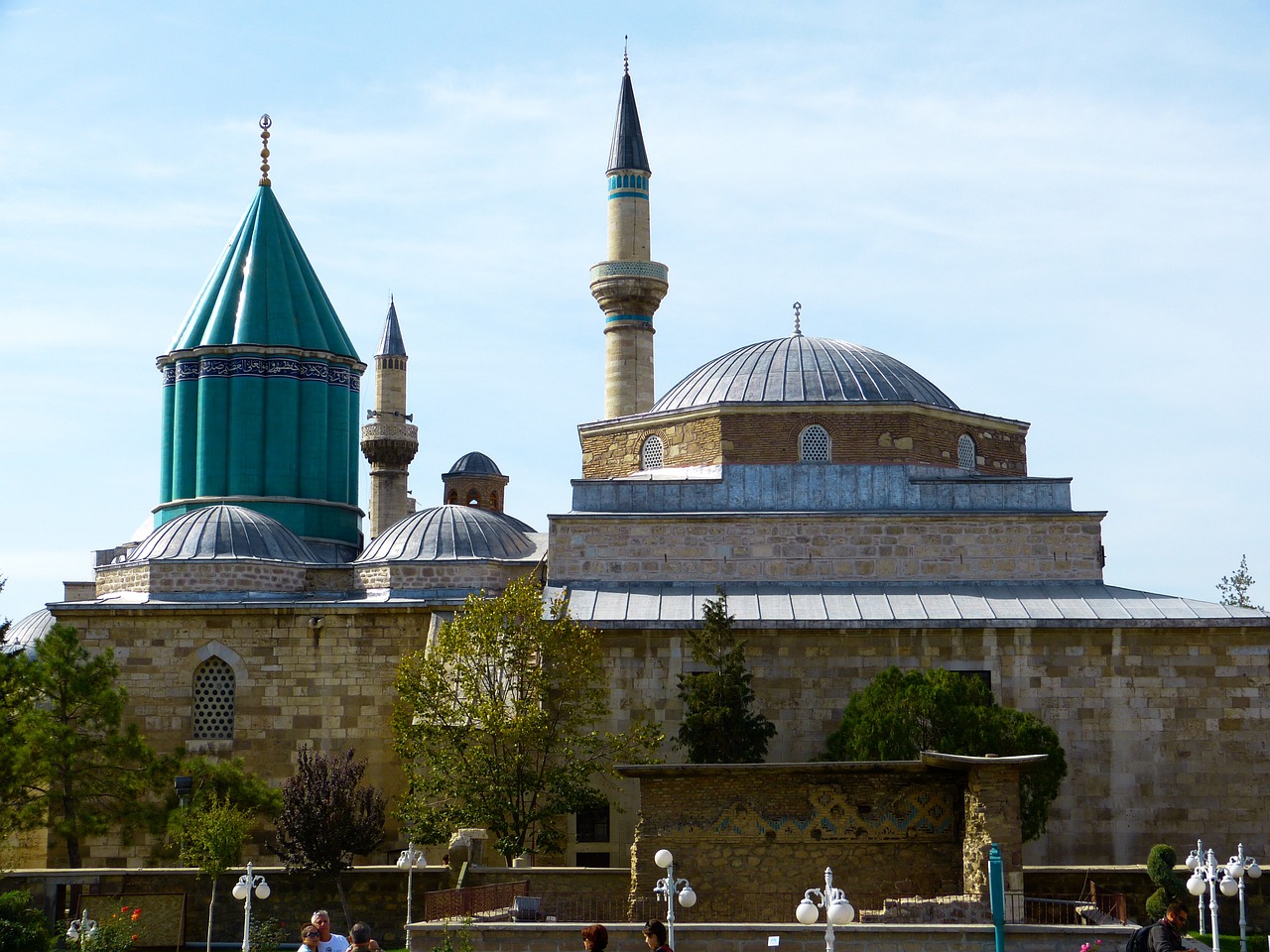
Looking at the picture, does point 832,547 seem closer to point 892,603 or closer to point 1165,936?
point 892,603

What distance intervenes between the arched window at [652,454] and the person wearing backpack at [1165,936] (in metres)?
15.1

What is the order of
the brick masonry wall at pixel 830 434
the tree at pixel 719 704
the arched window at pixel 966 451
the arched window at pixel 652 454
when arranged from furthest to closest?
the arched window at pixel 652 454, the arched window at pixel 966 451, the brick masonry wall at pixel 830 434, the tree at pixel 719 704

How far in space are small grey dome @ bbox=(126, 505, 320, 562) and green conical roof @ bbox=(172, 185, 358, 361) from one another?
4696 millimetres

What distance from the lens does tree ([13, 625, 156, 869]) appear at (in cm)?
2156

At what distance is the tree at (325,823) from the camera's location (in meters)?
18.1

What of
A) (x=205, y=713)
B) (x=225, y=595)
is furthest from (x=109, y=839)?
(x=225, y=595)

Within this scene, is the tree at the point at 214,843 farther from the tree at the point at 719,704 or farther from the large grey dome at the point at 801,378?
the large grey dome at the point at 801,378

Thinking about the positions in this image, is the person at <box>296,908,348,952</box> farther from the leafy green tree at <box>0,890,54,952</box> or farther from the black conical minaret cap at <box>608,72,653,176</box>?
the black conical minaret cap at <box>608,72,653,176</box>

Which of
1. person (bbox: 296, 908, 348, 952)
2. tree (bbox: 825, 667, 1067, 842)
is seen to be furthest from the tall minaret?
person (bbox: 296, 908, 348, 952)

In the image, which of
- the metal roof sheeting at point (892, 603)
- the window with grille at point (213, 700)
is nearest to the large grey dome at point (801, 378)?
the metal roof sheeting at point (892, 603)

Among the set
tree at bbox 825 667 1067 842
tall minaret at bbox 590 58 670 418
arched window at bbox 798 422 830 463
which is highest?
tall minaret at bbox 590 58 670 418

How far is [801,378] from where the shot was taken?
24.4 m

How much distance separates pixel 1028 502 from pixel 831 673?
4.00m

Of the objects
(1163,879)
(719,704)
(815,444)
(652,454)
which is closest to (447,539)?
(652,454)
